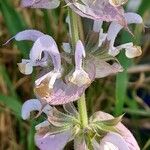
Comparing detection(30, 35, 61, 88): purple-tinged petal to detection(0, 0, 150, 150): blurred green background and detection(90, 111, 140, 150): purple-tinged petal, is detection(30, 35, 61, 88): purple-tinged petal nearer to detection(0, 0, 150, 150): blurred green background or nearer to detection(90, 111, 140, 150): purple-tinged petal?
detection(90, 111, 140, 150): purple-tinged petal

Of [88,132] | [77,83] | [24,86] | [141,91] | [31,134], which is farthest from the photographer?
[141,91]

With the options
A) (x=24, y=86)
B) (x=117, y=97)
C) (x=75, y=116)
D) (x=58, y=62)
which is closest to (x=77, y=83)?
(x=58, y=62)

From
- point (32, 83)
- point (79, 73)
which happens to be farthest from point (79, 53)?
point (32, 83)

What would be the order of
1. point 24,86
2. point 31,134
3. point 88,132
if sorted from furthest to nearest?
point 24,86
point 31,134
point 88,132

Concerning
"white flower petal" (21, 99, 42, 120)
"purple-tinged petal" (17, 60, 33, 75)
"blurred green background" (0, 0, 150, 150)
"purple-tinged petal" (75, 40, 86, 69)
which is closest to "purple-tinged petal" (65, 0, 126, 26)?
"purple-tinged petal" (75, 40, 86, 69)

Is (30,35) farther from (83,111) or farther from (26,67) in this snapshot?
(83,111)

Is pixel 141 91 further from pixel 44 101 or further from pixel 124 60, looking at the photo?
pixel 44 101
